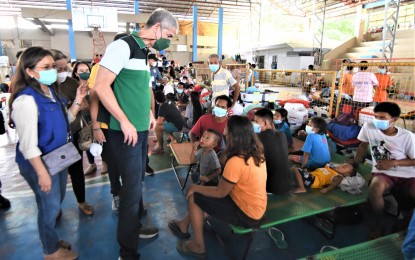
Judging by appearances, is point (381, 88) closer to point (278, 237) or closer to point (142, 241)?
point (278, 237)

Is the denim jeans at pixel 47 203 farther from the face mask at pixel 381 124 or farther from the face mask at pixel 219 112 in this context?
the face mask at pixel 381 124

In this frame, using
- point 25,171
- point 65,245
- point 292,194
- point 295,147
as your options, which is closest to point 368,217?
point 292,194

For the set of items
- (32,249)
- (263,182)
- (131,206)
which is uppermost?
(263,182)

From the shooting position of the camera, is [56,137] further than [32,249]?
No

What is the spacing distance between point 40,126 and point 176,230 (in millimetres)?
1523

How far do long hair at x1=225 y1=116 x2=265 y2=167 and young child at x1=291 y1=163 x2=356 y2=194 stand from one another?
93cm

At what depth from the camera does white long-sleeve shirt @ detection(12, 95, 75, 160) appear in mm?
1701

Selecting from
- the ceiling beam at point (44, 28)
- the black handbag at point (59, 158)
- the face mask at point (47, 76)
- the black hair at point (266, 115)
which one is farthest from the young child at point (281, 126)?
the ceiling beam at point (44, 28)

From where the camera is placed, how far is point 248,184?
201 cm

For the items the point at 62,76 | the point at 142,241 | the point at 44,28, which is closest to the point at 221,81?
the point at 62,76

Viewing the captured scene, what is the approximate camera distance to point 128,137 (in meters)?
1.73

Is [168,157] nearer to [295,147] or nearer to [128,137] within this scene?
[295,147]

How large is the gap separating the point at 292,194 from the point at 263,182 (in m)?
0.80

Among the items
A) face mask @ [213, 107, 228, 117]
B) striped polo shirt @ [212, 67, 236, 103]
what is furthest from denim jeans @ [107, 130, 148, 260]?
striped polo shirt @ [212, 67, 236, 103]
